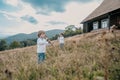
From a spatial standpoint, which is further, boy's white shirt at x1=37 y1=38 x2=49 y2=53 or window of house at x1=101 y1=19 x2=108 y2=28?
window of house at x1=101 y1=19 x2=108 y2=28

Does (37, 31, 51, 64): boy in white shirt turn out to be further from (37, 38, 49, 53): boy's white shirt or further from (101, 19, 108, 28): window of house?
(101, 19, 108, 28): window of house

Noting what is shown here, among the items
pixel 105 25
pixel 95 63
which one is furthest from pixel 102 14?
pixel 95 63

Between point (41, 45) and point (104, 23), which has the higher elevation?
point (104, 23)

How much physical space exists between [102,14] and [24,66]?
27286 millimetres

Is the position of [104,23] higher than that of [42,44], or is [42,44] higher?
[104,23]

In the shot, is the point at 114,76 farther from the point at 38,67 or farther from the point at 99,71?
the point at 38,67

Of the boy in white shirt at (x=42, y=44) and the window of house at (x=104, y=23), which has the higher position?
the window of house at (x=104, y=23)

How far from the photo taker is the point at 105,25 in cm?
3547

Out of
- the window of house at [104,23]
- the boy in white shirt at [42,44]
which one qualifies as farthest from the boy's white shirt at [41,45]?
the window of house at [104,23]

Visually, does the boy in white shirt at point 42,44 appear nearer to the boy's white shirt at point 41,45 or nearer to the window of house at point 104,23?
the boy's white shirt at point 41,45

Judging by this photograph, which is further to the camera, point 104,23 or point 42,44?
point 104,23

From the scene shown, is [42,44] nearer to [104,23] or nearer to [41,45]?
[41,45]

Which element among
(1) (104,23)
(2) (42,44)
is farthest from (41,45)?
(1) (104,23)

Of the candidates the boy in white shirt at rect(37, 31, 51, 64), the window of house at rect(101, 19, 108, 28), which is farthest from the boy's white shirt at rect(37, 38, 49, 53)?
the window of house at rect(101, 19, 108, 28)
